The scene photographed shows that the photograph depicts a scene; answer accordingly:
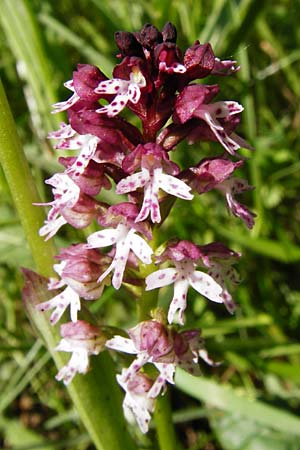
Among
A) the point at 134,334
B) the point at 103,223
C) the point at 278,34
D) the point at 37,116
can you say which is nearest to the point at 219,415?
the point at 134,334

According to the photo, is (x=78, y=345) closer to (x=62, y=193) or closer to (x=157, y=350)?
(x=157, y=350)

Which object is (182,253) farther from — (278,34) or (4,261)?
(278,34)

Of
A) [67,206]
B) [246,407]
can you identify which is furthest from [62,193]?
[246,407]

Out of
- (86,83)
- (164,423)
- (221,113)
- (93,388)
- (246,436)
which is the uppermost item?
(86,83)

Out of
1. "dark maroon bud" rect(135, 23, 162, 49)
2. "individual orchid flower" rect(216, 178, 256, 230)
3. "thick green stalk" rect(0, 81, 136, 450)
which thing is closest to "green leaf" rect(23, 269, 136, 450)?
"thick green stalk" rect(0, 81, 136, 450)

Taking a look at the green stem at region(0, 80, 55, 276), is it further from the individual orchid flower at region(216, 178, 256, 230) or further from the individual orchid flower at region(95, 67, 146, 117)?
the individual orchid flower at region(216, 178, 256, 230)

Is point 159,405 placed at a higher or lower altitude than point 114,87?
lower
